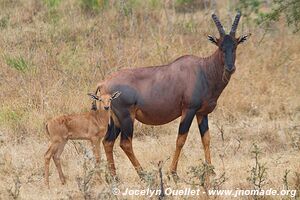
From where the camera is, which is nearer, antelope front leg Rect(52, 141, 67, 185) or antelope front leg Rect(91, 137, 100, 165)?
antelope front leg Rect(52, 141, 67, 185)

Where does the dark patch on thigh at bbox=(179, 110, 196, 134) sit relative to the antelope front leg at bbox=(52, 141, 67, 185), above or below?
above

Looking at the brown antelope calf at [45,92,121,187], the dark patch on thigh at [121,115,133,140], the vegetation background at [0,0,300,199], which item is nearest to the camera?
the dark patch on thigh at [121,115,133,140]

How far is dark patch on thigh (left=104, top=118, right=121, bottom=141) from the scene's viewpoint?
395 inches

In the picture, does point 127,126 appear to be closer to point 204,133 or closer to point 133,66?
point 204,133

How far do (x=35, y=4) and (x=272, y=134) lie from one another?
890cm

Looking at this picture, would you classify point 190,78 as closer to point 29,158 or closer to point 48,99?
point 29,158

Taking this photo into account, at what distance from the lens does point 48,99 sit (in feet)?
42.6

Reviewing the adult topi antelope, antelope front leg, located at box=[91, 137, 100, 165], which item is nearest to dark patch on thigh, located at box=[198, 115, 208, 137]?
the adult topi antelope

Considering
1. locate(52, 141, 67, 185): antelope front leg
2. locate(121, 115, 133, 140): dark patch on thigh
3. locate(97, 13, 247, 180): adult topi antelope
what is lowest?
locate(52, 141, 67, 185): antelope front leg

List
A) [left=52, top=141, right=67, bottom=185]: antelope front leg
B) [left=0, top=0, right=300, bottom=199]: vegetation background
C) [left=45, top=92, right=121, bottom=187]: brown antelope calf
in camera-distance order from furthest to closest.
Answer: [left=45, top=92, right=121, bottom=187]: brown antelope calf
[left=52, top=141, right=67, bottom=185]: antelope front leg
[left=0, top=0, right=300, bottom=199]: vegetation background

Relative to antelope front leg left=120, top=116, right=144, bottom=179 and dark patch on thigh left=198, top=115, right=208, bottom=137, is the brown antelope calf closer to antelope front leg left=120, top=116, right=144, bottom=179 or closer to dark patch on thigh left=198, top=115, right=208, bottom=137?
antelope front leg left=120, top=116, right=144, bottom=179

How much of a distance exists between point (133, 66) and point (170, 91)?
4.72 m

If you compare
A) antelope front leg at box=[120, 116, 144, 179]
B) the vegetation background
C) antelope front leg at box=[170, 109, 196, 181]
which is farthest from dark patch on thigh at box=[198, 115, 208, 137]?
antelope front leg at box=[120, 116, 144, 179]

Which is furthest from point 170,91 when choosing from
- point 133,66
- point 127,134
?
point 133,66
